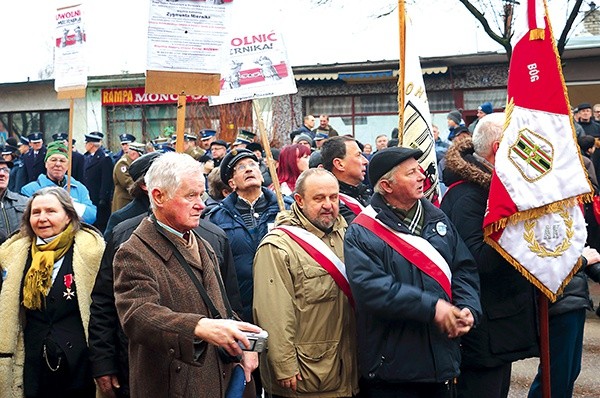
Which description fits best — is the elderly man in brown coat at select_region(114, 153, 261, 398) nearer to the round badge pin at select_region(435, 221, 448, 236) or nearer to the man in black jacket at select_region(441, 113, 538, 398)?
the round badge pin at select_region(435, 221, 448, 236)

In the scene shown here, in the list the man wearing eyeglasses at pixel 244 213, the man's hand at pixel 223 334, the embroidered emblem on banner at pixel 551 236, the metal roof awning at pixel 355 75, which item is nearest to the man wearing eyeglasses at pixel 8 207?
the man wearing eyeglasses at pixel 244 213

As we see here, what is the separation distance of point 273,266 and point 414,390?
40.8 inches

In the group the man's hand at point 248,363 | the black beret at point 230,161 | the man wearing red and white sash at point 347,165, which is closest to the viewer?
the man's hand at point 248,363

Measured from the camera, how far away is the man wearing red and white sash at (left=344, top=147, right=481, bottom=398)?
421 cm

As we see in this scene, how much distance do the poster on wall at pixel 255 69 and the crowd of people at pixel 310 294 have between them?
151 centimetres

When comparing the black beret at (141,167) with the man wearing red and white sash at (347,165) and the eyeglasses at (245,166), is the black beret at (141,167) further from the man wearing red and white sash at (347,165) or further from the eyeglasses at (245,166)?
the man wearing red and white sash at (347,165)

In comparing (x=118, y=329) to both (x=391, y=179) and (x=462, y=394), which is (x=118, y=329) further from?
(x=462, y=394)

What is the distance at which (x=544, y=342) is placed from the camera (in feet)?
16.0

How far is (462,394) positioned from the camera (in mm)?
4902

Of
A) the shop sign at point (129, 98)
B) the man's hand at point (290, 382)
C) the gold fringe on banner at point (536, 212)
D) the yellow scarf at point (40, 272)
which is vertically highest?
the shop sign at point (129, 98)

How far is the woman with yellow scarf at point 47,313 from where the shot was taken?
4559 mm

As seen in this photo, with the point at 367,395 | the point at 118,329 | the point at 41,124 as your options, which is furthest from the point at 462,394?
the point at 41,124

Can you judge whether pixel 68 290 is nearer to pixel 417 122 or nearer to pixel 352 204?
pixel 352 204

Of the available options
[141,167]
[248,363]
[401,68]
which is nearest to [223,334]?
[248,363]
